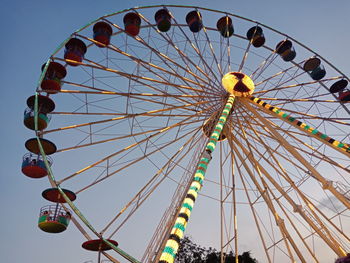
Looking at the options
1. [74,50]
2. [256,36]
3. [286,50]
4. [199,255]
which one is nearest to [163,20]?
[74,50]

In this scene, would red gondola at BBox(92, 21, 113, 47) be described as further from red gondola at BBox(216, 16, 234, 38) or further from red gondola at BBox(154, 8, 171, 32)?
red gondola at BBox(216, 16, 234, 38)

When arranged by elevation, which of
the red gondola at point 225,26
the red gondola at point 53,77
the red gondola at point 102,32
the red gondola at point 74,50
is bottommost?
the red gondola at point 53,77

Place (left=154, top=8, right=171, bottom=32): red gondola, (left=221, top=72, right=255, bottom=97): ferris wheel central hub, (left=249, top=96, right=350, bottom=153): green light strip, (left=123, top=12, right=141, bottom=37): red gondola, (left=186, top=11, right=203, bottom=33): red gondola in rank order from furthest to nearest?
(left=186, top=11, right=203, bottom=33): red gondola → (left=154, top=8, right=171, bottom=32): red gondola → (left=123, top=12, right=141, bottom=37): red gondola → (left=221, top=72, right=255, bottom=97): ferris wheel central hub → (left=249, top=96, right=350, bottom=153): green light strip

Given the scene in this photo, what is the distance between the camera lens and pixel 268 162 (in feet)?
40.6

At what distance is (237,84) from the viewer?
12.9 meters

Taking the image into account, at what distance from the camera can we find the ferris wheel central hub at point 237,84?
12766 millimetres

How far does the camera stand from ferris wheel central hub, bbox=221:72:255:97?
1277cm

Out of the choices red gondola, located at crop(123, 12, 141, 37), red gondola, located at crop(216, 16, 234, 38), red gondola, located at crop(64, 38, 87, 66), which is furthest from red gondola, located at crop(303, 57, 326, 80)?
red gondola, located at crop(64, 38, 87, 66)

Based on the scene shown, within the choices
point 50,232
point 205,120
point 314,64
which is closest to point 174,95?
point 205,120

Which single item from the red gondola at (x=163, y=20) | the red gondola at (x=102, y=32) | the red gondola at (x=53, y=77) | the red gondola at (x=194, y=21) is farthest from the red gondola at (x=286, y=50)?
the red gondola at (x=53, y=77)

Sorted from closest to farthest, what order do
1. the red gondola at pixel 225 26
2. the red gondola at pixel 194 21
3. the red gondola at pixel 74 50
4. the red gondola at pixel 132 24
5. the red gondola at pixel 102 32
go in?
the red gondola at pixel 74 50 → the red gondola at pixel 102 32 → the red gondola at pixel 132 24 → the red gondola at pixel 194 21 → the red gondola at pixel 225 26

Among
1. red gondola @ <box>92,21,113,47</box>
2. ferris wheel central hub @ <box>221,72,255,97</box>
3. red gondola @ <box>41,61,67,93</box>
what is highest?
red gondola @ <box>92,21,113,47</box>

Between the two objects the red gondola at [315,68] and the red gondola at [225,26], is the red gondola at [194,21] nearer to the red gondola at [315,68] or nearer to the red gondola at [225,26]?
the red gondola at [225,26]

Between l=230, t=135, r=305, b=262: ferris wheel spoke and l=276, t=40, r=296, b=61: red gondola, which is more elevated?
l=276, t=40, r=296, b=61: red gondola
